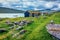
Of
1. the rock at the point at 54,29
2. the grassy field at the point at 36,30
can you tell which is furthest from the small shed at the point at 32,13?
the rock at the point at 54,29

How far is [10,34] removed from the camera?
3.61 meters

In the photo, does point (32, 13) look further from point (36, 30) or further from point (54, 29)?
point (54, 29)

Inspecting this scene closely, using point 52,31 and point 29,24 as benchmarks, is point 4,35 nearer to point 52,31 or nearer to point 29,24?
point 29,24

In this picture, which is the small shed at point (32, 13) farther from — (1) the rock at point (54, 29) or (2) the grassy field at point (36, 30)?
(1) the rock at point (54, 29)

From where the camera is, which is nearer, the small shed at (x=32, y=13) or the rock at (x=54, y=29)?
the rock at (x=54, y=29)

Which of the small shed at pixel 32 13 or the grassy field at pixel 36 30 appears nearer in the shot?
the grassy field at pixel 36 30

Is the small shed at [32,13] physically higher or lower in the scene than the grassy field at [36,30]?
higher

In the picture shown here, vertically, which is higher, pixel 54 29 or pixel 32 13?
pixel 32 13

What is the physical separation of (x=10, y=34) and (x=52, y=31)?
93 centimetres

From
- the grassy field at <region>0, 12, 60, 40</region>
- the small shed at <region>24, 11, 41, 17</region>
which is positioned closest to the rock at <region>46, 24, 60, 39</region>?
the grassy field at <region>0, 12, 60, 40</region>

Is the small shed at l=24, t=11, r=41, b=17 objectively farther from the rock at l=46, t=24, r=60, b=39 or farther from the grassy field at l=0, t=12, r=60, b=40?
the rock at l=46, t=24, r=60, b=39

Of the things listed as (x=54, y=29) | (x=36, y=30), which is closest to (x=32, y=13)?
(x=36, y=30)

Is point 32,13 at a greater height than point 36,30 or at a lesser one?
greater

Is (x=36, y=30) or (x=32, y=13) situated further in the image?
(x=32, y=13)
